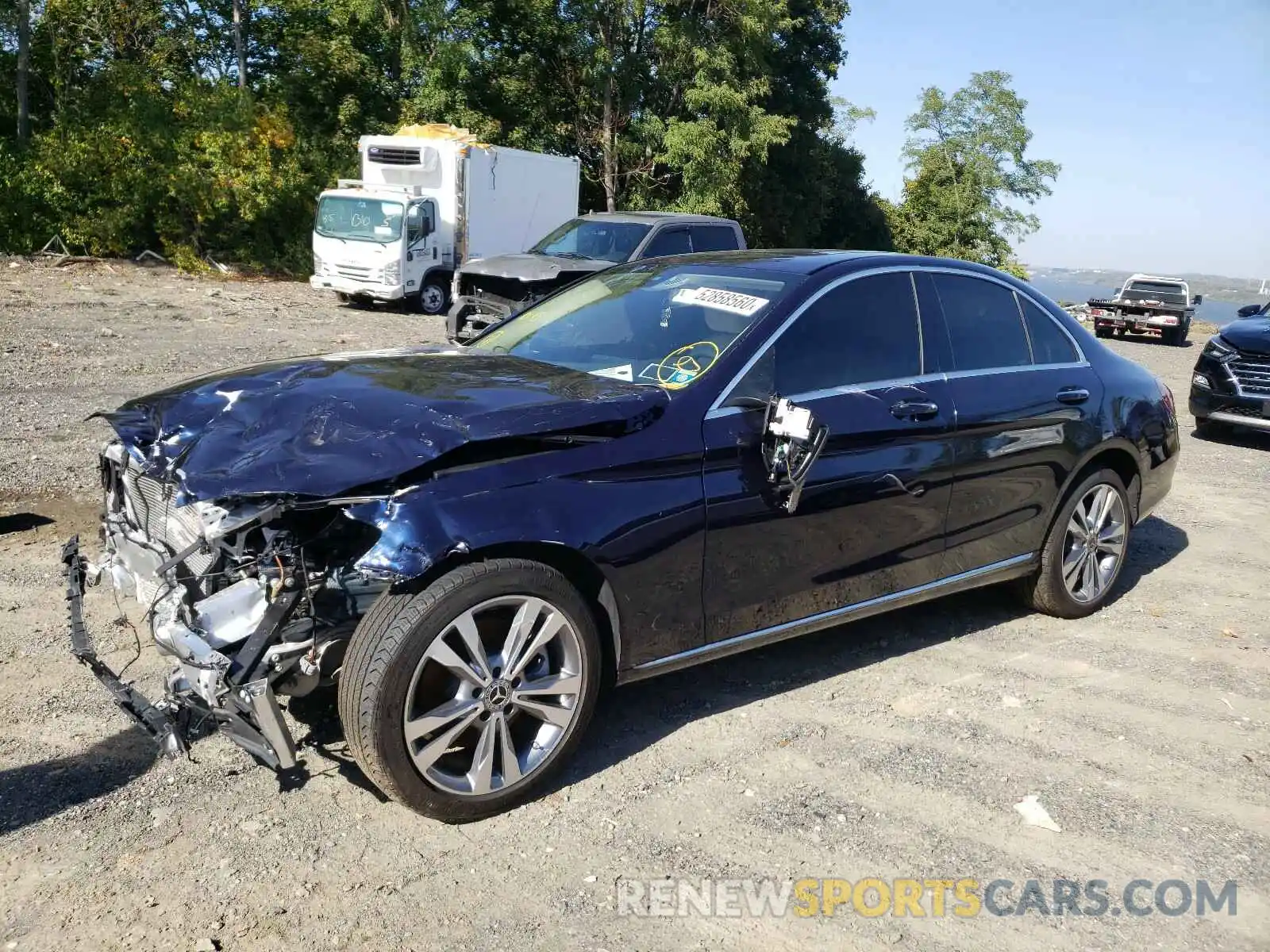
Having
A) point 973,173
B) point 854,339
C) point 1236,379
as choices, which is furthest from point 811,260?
point 973,173

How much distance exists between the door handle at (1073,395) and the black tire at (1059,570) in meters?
0.41

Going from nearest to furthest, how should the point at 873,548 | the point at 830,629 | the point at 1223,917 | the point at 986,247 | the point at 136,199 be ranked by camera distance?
the point at 1223,917, the point at 873,548, the point at 830,629, the point at 136,199, the point at 986,247

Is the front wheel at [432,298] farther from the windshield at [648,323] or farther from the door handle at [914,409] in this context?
the door handle at [914,409]

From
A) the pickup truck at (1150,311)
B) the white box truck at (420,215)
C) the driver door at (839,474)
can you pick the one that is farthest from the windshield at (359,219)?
the pickup truck at (1150,311)

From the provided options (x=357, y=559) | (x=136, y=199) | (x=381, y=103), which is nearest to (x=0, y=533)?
(x=357, y=559)

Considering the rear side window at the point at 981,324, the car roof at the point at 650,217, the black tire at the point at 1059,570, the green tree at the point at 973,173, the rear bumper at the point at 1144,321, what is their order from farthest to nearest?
1. the green tree at the point at 973,173
2. the rear bumper at the point at 1144,321
3. the car roof at the point at 650,217
4. the black tire at the point at 1059,570
5. the rear side window at the point at 981,324

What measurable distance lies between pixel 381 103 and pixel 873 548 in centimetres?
2654

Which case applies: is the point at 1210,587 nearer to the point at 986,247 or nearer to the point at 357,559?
the point at 357,559

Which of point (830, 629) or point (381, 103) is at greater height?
point (381, 103)

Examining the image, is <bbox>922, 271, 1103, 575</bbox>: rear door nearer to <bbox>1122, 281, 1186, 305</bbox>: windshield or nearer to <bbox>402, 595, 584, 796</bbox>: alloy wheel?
<bbox>402, 595, 584, 796</bbox>: alloy wheel

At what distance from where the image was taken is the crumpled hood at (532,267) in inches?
500

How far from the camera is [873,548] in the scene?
4.21 m

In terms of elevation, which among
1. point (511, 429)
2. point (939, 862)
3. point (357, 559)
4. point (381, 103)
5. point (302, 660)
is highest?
point (381, 103)

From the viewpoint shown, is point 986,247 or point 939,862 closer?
point 939,862
